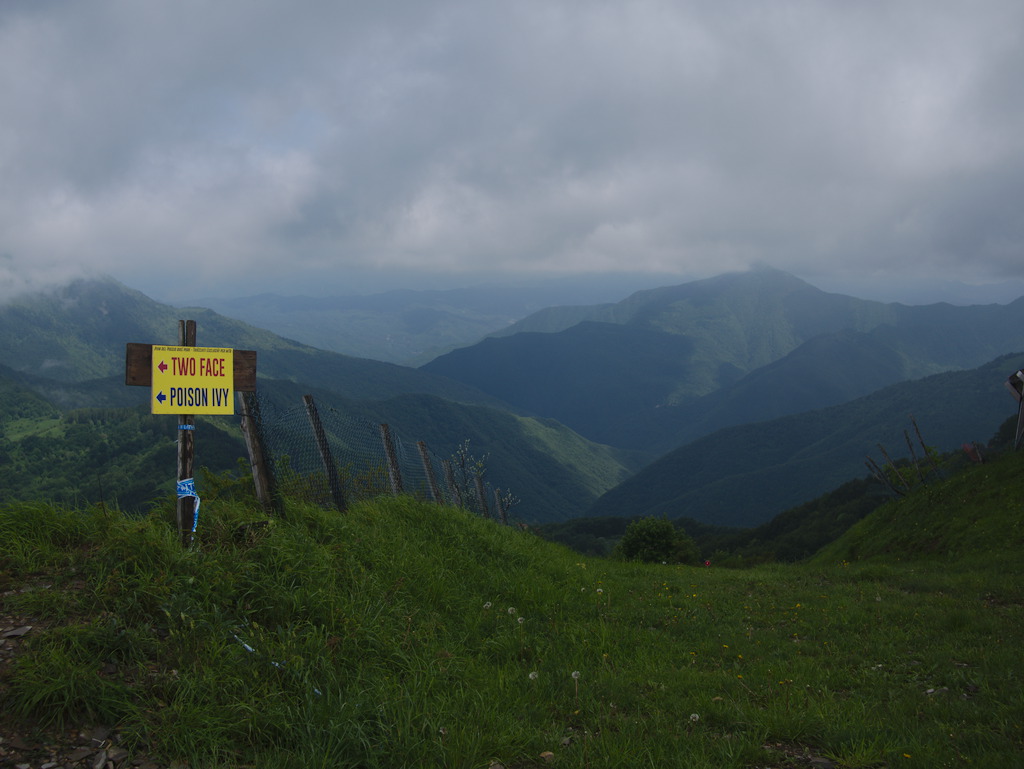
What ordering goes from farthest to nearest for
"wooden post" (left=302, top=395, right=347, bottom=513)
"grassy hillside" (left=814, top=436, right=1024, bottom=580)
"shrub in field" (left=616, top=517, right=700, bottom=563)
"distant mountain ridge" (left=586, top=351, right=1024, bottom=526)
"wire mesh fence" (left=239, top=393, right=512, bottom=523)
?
1. "distant mountain ridge" (left=586, top=351, right=1024, bottom=526)
2. "shrub in field" (left=616, top=517, right=700, bottom=563)
3. "grassy hillside" (left=814, top=436, right=1024, bottom=580)
4. "wooden post" (left=302, top=395, right=347, bottom=513)
5. "wire mesh fence" (left=239, top=393, right=512, bottom=523)

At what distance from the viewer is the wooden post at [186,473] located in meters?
5.57

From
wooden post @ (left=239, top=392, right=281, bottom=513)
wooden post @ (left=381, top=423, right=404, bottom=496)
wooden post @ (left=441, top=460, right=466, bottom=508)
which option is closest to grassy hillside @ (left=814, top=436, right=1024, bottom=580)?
wooden post @ (left=441, top=460, right=466, bottom=508)

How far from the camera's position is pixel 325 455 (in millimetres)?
8711

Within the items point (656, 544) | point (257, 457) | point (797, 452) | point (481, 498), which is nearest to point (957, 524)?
point (656, 544)

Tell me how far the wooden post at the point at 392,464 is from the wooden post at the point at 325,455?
1790 mm

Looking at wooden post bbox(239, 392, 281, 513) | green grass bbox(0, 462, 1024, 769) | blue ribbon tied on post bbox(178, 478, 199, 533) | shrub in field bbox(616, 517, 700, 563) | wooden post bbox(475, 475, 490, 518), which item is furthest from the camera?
shrub in field bbox(616, 517, 700, 563)

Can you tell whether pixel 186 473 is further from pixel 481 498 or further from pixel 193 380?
pixel 481 498

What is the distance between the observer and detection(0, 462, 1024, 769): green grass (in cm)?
390

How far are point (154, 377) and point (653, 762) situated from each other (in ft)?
17.4

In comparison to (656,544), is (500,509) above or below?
above

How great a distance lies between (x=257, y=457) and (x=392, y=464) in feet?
12.6

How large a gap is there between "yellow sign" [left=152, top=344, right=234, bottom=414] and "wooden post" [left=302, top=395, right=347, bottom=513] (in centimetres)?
247

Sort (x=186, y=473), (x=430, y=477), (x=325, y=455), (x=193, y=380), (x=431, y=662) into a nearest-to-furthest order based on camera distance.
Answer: (x=431, y=662)
(x=186, y=473)
(x=193, y=380)
(x=325, y=455)
(x=430, y=477)

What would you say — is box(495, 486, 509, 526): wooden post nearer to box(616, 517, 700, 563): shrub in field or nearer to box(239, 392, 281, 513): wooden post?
box(616, 517, 700, 563): shrub in field
